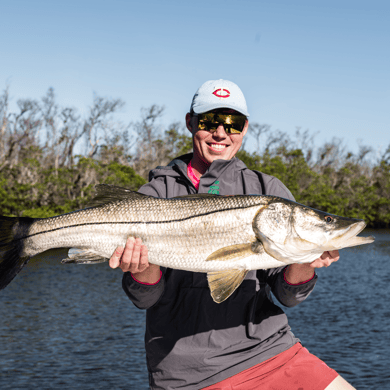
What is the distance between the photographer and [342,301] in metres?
19.0

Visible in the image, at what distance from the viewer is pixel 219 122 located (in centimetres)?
368

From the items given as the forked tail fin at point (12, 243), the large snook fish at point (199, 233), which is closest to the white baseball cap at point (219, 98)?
the large snook fish at point (199, 233)

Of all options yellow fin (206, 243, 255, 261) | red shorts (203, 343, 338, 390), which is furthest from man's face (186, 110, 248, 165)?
red shorts (203, 343, 338, 390)

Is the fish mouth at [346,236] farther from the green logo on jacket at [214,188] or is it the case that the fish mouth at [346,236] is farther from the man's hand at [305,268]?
the green logo on jacket at [214,188]


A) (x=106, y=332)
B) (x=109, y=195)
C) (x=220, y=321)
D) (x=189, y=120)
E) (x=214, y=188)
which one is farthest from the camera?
(x=106, y=332)

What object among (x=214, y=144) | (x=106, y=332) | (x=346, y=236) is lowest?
(x=106, y=332)

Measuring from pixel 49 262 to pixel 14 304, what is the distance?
11976mm

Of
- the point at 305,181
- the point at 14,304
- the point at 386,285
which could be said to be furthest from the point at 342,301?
the point at 305,181

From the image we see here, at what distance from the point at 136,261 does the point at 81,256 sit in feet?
1.40

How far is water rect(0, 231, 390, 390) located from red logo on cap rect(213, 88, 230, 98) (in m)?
8.87

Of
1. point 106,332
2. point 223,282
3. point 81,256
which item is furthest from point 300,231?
point 106,332

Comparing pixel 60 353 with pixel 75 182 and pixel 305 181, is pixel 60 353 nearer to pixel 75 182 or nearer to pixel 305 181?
pixel 75 182

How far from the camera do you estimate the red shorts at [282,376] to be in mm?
2986

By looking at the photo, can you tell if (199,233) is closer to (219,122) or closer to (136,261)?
(136,261)
